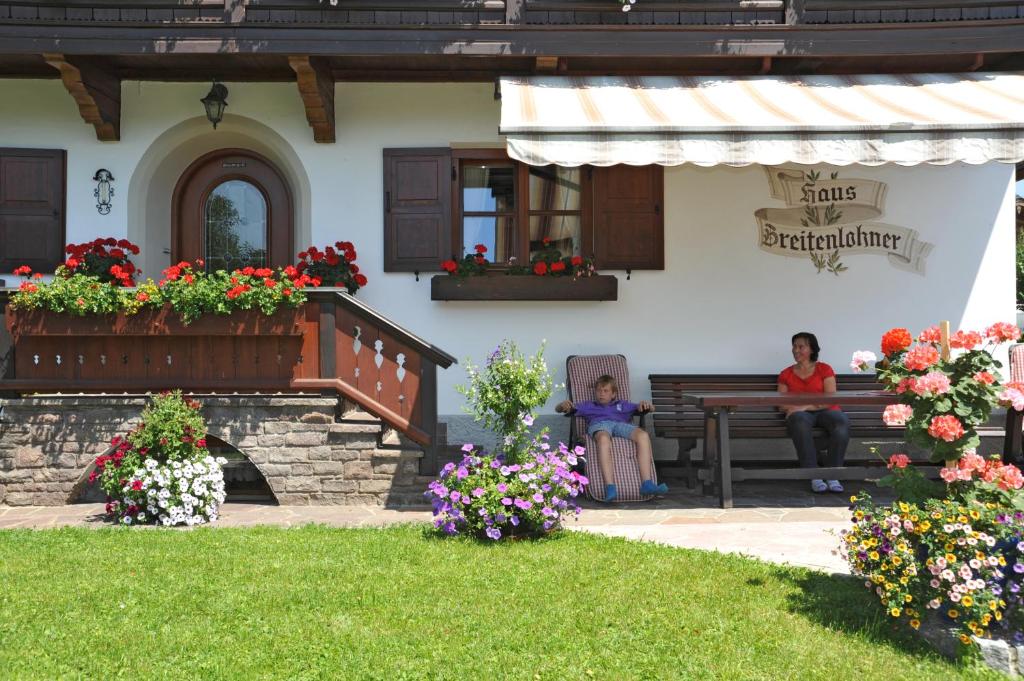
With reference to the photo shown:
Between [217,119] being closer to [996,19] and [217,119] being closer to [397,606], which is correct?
[397,606]

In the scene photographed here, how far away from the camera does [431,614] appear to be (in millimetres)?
4027

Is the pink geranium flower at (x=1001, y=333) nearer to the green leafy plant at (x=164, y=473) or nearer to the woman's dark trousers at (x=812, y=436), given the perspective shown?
the woman's dark trousers at (x=812, y=436)

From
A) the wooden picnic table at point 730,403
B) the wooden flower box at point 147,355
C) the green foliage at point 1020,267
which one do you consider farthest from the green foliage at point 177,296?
the green foliage at point 1020,267

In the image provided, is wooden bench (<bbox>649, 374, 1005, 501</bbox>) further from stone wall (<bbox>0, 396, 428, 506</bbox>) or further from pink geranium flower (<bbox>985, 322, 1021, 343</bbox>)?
pink geranium flower (<bbox>985, 322, 1021, 343</bbox>)

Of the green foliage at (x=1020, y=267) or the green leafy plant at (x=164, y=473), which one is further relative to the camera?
the green foliage at (x=1020, y=267)

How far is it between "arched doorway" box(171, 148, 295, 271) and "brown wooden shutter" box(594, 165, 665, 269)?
10.6 ft

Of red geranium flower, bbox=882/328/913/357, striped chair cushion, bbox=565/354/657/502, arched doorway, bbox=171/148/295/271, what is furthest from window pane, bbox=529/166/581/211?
red geranium flower, bbox=882/328/913/357

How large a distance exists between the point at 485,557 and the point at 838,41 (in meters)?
5.70

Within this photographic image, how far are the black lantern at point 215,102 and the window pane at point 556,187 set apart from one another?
3.03m

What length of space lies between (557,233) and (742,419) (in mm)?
2522

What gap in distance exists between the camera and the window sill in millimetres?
8195

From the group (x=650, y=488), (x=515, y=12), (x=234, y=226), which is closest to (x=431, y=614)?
(x=650, y=488)

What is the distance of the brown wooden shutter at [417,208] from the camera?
8352mm

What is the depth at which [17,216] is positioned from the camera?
8.22 meters
